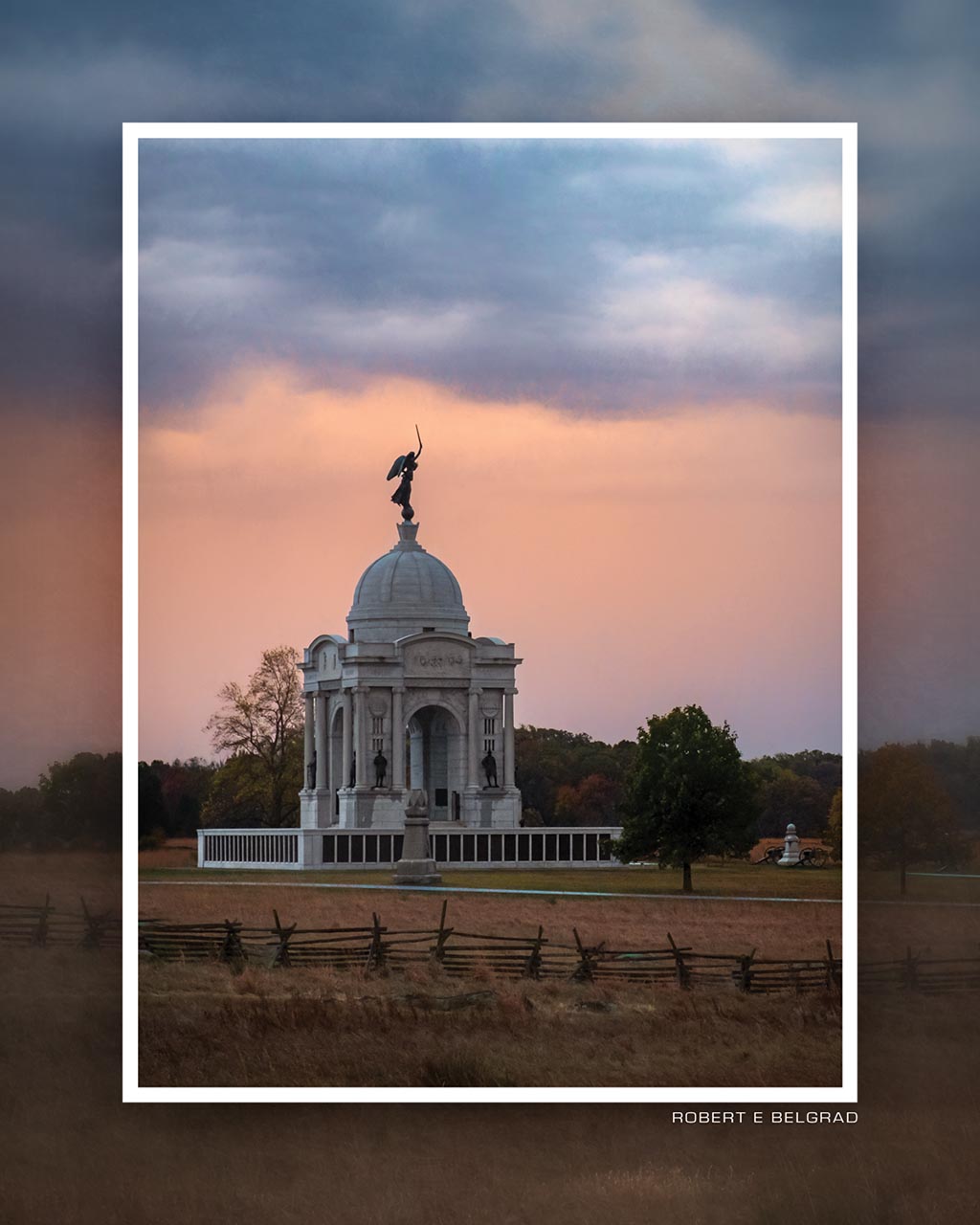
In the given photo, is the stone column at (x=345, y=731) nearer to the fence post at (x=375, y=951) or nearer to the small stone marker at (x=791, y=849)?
the small stone marker at (x=791, y=849)

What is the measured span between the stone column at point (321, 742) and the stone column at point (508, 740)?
4038 mm

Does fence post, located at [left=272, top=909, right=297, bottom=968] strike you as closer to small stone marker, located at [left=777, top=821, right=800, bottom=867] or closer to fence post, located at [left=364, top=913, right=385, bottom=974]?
fence post, located at [left=364, top=913, right=385, bottom=974]

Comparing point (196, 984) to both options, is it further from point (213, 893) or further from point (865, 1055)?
point (865, 1055)

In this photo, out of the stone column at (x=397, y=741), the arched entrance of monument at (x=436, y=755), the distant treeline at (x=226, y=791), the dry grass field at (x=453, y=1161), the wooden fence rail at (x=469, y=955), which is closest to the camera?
the dry grass field at (x=453, y=1161)

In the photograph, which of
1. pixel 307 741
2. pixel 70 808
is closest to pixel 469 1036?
pixel 70 808

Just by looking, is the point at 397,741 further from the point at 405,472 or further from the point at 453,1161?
the point at 453,1161

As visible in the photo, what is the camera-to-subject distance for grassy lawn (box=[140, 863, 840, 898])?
21.1 m

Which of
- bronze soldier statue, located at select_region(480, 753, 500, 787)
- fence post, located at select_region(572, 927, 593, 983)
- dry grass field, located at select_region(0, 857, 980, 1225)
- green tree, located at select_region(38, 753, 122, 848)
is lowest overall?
dry grass field, located at select_region(0, 857, 980, 1225)

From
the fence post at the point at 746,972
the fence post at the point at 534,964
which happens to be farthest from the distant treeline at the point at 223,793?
the fence post at the point at 534,964

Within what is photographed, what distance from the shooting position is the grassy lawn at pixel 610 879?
21.1 metres

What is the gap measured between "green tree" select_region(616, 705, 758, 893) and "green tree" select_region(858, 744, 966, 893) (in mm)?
4045

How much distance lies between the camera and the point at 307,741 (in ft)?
131

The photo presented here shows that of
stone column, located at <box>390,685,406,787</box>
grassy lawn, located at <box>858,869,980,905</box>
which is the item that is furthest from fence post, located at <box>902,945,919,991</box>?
stone column, located at <box>390,685,406,787</box>

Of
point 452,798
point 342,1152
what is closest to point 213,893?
point 342,1152
